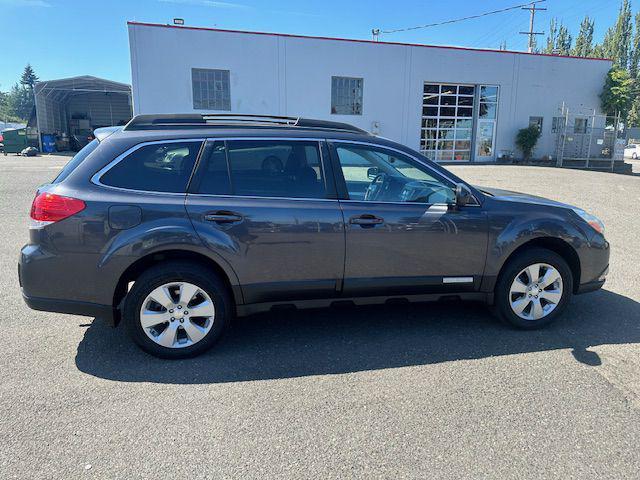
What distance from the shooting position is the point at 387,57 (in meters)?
23.2

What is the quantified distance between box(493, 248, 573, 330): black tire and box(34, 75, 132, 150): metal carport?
114 feet

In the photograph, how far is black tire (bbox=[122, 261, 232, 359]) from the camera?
3.50m

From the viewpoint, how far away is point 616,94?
25.6 meters

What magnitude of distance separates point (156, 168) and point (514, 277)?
313 centimetres

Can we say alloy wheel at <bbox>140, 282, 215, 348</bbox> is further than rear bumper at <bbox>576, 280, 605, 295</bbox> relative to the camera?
No

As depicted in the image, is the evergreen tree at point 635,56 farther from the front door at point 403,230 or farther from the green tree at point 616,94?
the front door at point 403,230

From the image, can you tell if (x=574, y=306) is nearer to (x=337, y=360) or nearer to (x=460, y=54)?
(x=337, y=360)

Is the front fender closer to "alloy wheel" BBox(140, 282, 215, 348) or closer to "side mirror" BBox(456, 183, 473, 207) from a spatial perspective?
"side mirror" BBox(456, 183, 473, 207)

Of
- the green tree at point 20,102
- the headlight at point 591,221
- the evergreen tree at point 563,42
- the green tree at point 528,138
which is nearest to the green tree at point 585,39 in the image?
the evergreen tree at point 563,42

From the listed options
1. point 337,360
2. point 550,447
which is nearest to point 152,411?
point 337,360

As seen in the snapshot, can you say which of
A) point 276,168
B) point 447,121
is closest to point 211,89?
point 447,121

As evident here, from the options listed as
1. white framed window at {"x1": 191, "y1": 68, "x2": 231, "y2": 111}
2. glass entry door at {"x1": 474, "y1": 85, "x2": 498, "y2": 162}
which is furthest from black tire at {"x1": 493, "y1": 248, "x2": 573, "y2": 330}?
glass entry door at {"x1": 474, "y1": 85, "x2": 498, "y2": 162}

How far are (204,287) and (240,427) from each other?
3.72 feet

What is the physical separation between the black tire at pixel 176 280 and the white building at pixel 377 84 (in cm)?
1926
